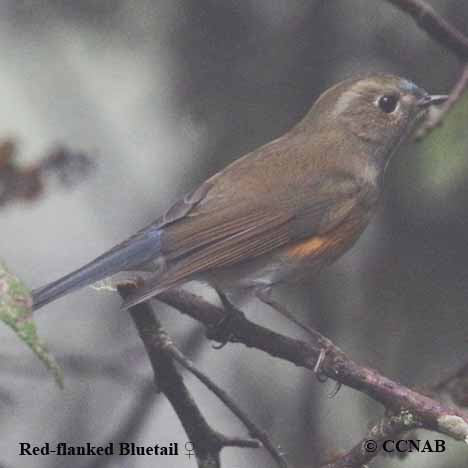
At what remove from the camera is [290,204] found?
4.29m

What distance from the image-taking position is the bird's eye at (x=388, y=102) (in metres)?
4.56

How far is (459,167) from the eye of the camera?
3434 mm

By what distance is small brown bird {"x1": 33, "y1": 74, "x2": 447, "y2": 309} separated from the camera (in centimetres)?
393

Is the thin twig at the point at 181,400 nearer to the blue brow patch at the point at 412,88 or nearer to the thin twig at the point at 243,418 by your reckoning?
the thin twig at the point at 243,418

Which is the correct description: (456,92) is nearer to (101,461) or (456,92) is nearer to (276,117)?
(101,461)

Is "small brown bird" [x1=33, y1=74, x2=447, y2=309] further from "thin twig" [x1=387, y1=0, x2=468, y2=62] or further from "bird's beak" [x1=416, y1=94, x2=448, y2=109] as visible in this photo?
"thin twig" [x1=387, y1=0, x2=468, y2=62]

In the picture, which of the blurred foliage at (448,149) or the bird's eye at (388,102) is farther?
the bird's eye at (388,102)

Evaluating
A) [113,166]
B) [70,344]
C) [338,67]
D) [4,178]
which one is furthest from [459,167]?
[113,166]

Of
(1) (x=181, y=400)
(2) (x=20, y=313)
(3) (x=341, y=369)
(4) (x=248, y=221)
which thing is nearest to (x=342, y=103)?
(4) (x=248, y=221)

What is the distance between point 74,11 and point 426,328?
2099mm

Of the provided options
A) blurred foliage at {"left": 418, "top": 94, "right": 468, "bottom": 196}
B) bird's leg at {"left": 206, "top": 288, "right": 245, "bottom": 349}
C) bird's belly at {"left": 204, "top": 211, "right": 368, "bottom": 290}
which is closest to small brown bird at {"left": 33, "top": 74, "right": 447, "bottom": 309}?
bird's belly at {"left": 204, "top": 211, "right": 368, "bottom": 290}

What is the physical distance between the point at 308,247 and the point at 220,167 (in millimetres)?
1121

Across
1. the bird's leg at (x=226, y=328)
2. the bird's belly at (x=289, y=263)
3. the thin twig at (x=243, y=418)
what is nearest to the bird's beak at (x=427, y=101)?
the bird's belly at (x=289, y=263)

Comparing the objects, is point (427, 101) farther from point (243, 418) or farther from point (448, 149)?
point (243, 418)
